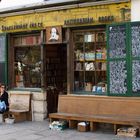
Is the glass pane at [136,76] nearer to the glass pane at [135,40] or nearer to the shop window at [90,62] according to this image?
the glass pane at [135,40]

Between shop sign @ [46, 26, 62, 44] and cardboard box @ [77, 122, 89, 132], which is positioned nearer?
cardboard box @ [77, 122, 89, 132]

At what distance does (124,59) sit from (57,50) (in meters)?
3.78

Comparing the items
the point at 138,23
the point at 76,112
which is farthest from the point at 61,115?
the point at 138,23

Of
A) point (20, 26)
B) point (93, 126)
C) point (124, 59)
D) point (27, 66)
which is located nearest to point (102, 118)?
point (93, 126)

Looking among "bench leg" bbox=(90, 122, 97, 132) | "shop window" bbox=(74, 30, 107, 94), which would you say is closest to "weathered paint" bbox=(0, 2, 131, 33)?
"shop window" bbox=(74, 30, 107, 94)

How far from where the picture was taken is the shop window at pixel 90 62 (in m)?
11.8

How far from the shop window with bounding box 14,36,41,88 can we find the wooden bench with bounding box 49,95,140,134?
1.87 m

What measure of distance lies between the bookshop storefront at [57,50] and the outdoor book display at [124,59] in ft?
1.14

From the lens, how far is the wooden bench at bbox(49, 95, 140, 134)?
34.2 feet

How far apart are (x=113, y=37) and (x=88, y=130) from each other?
261cm

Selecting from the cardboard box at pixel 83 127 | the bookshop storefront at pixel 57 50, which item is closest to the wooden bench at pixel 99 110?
the cardboard box at pixel 83 127

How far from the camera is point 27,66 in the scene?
13906mm

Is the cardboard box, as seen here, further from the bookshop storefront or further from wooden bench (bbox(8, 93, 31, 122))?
wooden bench (bbox(8, 93, 31, 122))

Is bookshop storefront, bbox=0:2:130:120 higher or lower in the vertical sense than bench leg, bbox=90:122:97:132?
higher
